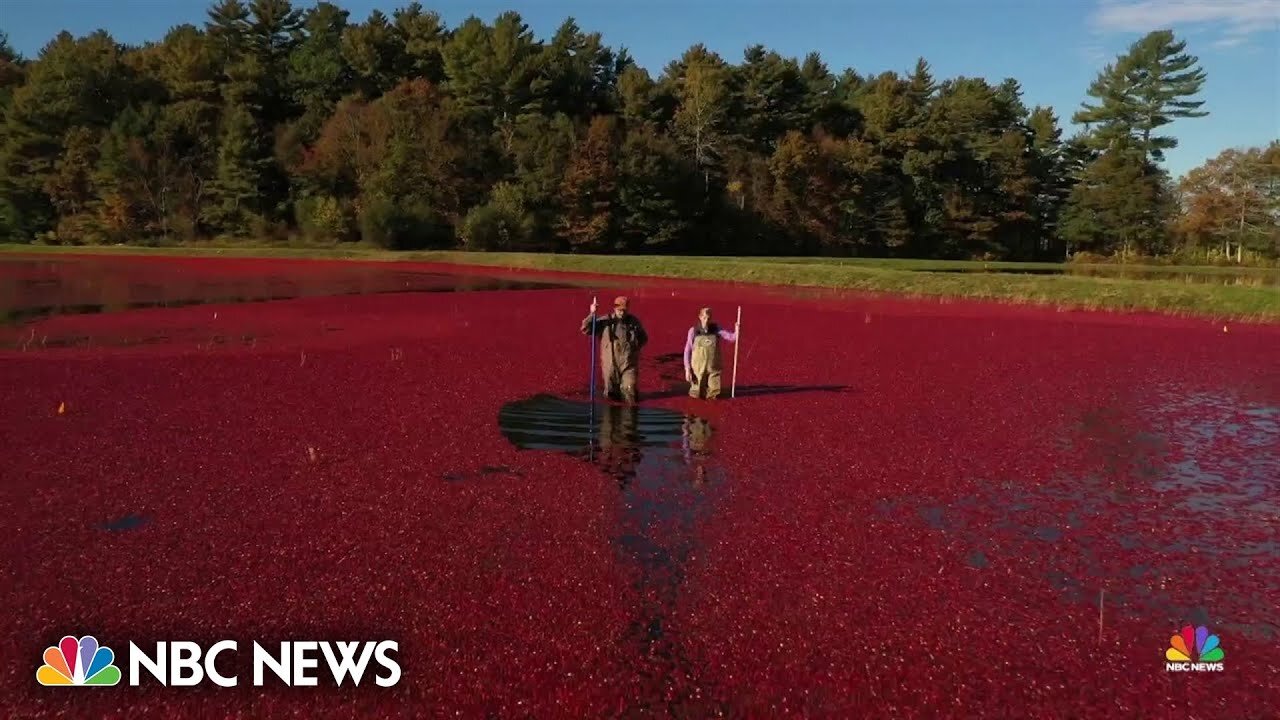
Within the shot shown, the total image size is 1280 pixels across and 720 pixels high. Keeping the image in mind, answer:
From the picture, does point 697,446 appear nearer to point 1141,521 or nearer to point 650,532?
point 650,532

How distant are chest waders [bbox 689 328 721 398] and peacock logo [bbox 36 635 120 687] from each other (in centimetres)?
908

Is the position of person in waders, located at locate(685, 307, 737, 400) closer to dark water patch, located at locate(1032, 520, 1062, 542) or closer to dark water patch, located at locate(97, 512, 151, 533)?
dark water patch, located at locate(1032, 520, 1062, 542)

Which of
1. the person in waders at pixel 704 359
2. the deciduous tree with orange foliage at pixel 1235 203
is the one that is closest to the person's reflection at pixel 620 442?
the person in waders at pixel 704 359

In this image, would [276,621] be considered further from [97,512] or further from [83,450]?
[83,450]

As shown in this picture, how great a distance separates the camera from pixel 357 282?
36.9m

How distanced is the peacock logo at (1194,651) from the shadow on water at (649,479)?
3.38m

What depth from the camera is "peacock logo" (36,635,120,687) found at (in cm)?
520

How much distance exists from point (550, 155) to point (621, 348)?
2359 inches

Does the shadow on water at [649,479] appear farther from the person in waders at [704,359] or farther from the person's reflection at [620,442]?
the person in waders at [704,359]

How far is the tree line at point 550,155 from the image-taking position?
227ft

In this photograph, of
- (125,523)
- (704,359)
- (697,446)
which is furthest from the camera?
(704,359)

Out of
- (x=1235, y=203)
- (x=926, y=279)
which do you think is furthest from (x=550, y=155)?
(x=1235, y=203)

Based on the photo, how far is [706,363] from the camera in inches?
522

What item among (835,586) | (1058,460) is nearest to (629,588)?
(835,586)
